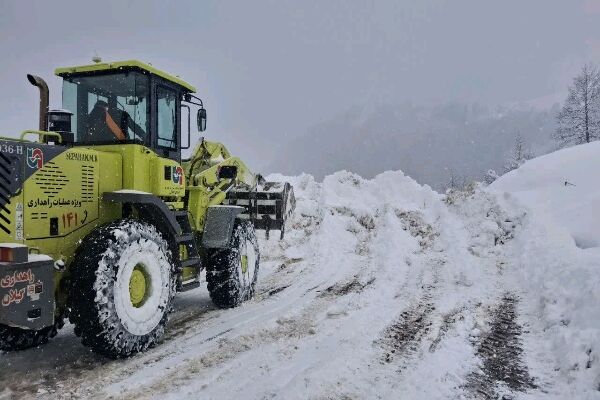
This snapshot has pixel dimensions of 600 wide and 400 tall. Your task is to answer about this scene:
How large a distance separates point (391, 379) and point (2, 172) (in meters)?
3.92

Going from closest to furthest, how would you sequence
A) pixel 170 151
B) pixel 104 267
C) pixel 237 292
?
pixel 104 267 < pixel 170 151 < pixel 237 292

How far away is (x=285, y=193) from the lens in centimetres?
1038

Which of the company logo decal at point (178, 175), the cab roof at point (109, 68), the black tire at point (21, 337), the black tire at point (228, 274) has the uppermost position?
the cab roof at point (109, 68)

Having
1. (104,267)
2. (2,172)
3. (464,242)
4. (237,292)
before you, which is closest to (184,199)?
(237,292)

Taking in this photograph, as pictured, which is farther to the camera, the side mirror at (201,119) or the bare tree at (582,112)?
the bare tree at (582,112)

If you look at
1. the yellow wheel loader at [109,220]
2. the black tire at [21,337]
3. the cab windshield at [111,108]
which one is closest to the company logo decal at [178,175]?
the yellow wheel loader at [109,220]

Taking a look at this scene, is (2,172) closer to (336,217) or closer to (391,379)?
(391,379)

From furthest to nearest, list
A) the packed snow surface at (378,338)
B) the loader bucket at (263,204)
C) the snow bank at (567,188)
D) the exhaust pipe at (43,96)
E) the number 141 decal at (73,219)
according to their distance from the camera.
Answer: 1. the snow bank at (567,188)
2. the loader bucket at (263,204)
3. the exhaust pipe at (43,96)
4. the number 141 decal at (73,219)
5. the packed snow surface at (378,338)

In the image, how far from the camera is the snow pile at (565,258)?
4480mm

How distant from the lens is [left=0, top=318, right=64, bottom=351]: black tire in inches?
196

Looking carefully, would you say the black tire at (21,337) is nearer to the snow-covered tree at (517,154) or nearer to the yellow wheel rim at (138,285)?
the yellow wheel rim at (138,285)

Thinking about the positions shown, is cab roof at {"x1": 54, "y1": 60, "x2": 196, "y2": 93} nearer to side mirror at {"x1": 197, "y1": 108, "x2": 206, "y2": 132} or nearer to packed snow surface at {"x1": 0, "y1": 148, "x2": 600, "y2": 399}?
side mirror at {"x1": 197, "y1": 108, "x2": 206, "y2": 132}

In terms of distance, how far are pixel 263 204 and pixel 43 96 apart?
5.47 m

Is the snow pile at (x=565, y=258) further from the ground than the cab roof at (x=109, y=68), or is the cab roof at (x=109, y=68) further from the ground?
the cab roof at (x=109, y=68)
